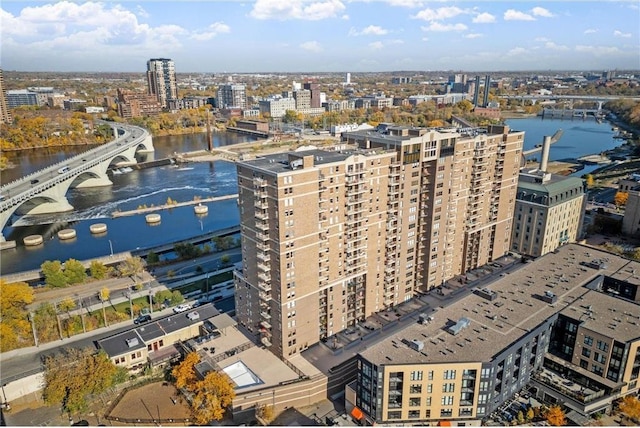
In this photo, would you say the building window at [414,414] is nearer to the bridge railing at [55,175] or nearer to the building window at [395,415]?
the building window at [395,415]

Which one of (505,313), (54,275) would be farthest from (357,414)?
(54,275)

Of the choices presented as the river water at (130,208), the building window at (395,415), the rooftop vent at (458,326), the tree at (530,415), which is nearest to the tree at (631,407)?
the tree at (530,415)

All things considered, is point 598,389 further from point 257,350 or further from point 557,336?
point 257,350

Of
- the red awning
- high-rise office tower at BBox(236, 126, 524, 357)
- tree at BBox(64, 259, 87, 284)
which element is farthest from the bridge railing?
the red awning

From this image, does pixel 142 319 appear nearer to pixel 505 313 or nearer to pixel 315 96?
pixel 505 313

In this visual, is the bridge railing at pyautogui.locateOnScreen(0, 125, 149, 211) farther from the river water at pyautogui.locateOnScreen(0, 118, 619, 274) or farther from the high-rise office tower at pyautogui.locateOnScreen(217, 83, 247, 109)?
the high-rise office tower at pyautogui.locateOnScreen(217, 83, 247, 109)
